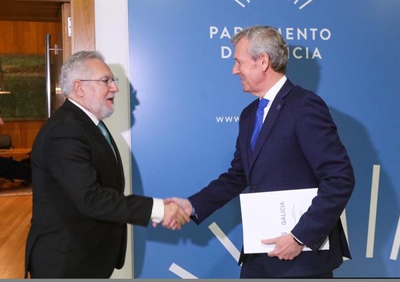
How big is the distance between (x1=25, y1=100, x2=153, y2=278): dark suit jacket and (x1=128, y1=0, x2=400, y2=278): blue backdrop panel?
844 millimetres

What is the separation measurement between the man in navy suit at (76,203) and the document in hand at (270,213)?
42 centimetres

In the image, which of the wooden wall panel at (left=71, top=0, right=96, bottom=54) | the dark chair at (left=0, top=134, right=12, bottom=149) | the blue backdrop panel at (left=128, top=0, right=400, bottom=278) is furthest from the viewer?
the dark chair at (left=0, top=134, right=12, bottom=149)

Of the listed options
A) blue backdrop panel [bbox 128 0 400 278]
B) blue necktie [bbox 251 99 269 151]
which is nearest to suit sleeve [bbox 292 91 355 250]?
blue necktie [bbox 251 99 269 151]

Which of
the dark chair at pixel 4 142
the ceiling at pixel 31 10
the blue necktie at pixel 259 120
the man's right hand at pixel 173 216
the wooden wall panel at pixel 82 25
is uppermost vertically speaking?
the ceiling at pixel 31 10

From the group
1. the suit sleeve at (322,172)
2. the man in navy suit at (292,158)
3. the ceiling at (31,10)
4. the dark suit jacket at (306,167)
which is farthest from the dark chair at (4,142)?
the suit sleeve at (322,172)

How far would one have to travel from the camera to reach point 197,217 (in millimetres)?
2305

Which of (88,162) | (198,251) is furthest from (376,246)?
(88,162)

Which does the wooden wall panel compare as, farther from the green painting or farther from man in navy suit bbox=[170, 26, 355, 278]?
the green painting

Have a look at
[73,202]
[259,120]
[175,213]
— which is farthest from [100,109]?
[259,120]

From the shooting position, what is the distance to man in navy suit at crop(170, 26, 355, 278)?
171 centimetres

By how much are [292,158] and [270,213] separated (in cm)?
22

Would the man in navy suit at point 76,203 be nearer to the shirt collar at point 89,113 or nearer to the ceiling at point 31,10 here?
the shirt collar at point 89,113

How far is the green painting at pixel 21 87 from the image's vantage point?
948 centimetres

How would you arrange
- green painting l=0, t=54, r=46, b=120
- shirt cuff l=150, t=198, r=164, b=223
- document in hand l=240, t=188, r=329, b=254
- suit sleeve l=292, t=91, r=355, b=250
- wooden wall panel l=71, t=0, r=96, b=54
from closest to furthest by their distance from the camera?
suit sleeve l=292, t=91, r=355, b=250, document in hand l=240, t=188, r=329, b=254, shirt cuff l=150, t=198, r=164, b=223, wooden wall panel l=71, t=0, r=96, b=54, green painting l=0, t=54, r=46, b=120
